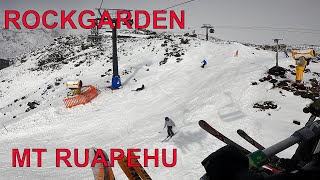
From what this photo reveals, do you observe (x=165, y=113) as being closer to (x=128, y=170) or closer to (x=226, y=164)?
(x=128, y=170)

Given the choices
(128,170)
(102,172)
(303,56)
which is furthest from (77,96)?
(102,172)

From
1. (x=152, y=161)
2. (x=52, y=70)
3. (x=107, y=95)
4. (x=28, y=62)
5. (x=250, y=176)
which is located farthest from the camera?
(x=28, y=62)

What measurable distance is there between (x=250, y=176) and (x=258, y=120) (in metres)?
11.5

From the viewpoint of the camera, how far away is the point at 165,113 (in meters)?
17.1

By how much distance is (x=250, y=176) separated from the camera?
106 centimetres

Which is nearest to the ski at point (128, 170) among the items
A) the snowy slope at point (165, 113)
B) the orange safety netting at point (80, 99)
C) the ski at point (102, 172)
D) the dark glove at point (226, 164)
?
the ski at point (102, 172)

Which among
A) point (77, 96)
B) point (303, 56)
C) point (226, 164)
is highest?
point (303, 56)

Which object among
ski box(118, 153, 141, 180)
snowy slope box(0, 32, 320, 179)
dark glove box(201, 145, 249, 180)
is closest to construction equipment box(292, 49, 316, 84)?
snowy slope box(0, 32, 320, 179)

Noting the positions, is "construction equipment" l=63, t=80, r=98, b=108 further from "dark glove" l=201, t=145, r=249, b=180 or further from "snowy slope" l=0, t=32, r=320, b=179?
"dark glove" l=201, t=145, r=249, b=180

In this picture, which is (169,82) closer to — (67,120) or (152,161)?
(67,120)

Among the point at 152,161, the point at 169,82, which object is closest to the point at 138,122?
the point at 152,161

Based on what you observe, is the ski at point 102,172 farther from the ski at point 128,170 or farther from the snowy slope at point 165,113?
the snowy slope at point 165,113

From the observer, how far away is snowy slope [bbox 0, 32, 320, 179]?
33.4ft

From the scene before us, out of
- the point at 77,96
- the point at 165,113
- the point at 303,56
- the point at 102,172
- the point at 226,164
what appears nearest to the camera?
the point at 226,164
